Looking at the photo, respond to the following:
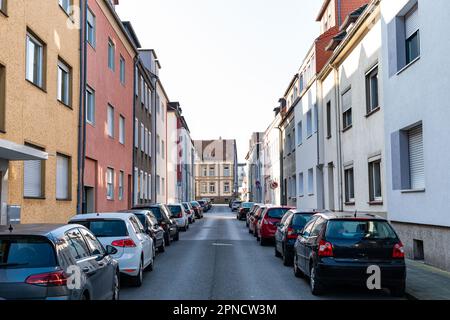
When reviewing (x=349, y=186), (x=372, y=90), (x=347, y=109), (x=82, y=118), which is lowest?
(x=349, y=186)

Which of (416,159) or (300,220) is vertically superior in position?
(416,159)

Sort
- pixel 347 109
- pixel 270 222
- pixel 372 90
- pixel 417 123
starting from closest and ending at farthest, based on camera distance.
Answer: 1. pixel 417 123
2. pixel 372 90
3. pixel 270 222
4. pixel 347 109

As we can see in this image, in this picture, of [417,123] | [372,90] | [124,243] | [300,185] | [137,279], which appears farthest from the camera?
[300,185]

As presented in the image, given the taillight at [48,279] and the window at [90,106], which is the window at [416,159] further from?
the window at [90,106]

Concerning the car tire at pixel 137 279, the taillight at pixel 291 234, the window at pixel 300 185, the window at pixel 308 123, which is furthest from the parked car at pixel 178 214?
the car tire at pixel 137 279

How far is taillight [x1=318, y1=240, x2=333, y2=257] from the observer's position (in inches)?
348

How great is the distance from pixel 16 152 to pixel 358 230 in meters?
6.99

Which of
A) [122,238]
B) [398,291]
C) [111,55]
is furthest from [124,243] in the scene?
[111,55]

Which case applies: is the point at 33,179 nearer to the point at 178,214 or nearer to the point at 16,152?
the point at 16,152

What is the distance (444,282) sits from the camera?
988 centimetres

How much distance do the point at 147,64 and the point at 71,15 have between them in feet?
72.9

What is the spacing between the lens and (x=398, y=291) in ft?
28.6

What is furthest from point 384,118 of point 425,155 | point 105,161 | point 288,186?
point 288,186

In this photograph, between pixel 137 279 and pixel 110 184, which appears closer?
pixel 137 279
